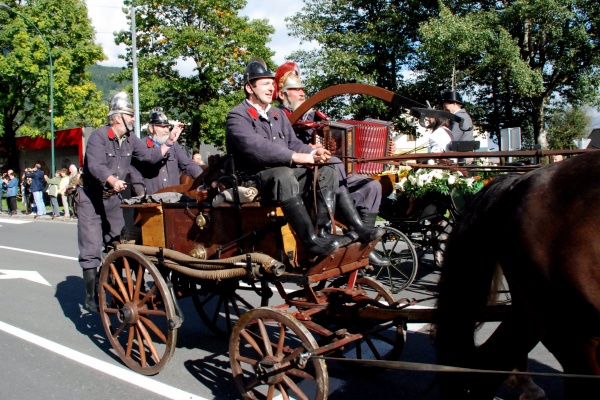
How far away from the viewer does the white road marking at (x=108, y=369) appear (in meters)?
4.11

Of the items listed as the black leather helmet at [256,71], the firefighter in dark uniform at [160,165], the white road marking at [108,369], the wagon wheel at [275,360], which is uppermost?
the black leather helmet at [256,71]

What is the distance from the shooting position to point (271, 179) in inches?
150

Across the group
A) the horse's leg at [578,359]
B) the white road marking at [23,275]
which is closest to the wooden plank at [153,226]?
the horse's leg at [578,359]

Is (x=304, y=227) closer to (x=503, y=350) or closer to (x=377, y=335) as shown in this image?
(x=377, y=335)

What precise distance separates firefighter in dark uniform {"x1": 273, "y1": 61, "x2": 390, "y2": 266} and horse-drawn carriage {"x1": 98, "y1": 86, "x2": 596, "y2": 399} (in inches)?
22.4

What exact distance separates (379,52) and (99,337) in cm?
2231

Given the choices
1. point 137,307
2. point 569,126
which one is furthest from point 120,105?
point 569,126

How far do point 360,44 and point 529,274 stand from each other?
76.4 ft

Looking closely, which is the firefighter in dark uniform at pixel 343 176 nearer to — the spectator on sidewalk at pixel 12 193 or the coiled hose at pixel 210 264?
the coiled hose at pixel 210 264

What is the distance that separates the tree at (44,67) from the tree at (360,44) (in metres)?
13.6

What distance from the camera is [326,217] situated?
12.8ft

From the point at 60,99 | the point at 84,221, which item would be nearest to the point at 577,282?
the point at 84,221

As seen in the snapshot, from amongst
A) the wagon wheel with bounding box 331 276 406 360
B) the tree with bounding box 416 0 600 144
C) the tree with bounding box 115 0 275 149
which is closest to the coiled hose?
the wagon wheel with bounding box 331 276 406 360

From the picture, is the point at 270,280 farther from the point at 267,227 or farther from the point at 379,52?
the point at 379,52
